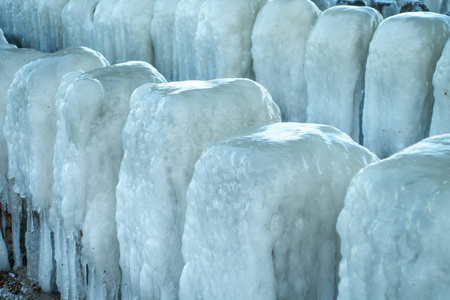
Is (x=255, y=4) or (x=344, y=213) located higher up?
(x=255, y=4)

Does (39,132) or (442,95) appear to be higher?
(442,95)

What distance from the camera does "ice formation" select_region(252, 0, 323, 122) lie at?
2576 mm

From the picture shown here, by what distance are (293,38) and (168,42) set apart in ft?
2.55

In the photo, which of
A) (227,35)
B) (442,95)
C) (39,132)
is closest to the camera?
(442,95)

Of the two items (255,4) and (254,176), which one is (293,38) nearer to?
(255,4)

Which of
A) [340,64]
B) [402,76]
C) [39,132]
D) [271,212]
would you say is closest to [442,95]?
[402,76]

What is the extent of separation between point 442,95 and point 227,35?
104cm

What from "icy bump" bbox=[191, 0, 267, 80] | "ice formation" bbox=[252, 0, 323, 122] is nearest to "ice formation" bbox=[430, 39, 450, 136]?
"ice formation" bbox=[252, 0, 323, 122]

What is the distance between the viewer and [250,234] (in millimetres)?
1393

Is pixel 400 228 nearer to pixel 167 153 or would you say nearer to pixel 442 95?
pixel 167 153

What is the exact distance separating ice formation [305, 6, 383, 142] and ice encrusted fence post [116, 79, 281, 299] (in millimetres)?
551

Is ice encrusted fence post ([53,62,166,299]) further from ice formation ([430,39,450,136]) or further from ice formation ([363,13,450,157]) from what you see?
ice formation ([430,39,450,136])

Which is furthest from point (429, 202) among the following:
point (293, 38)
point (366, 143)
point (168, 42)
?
point (168, 42)

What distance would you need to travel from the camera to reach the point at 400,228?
1.13m
